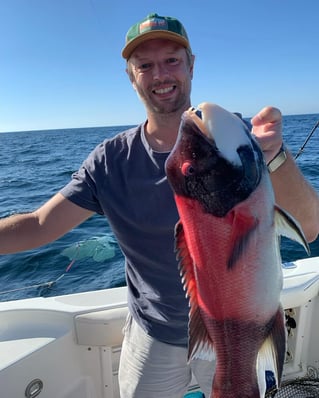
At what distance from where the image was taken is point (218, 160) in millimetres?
1230

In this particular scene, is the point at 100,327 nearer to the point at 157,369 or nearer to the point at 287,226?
the point at 157,369

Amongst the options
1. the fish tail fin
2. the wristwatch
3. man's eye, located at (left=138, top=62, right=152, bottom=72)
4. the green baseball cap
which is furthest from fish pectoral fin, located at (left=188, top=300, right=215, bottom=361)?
the green baseball cap

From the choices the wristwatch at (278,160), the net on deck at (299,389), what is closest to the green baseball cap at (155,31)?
the wristwatch at (278,160)

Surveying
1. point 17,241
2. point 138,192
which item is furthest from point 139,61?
point 17,241

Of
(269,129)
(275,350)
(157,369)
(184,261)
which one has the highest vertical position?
(269,129)

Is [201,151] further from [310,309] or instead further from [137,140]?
[310,309]

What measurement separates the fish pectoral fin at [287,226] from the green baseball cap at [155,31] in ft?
4.23

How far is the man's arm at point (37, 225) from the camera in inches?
89.5

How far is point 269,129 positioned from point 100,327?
202 cm

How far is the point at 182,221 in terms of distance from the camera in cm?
132

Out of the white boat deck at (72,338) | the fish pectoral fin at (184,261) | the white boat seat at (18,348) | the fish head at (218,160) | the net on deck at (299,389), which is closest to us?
the fish head at (218,160)

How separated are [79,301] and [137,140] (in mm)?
1519

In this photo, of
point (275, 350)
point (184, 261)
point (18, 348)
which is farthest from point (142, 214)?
point (18, 348)

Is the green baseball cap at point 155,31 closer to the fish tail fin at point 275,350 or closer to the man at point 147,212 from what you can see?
the man at point 147,212
